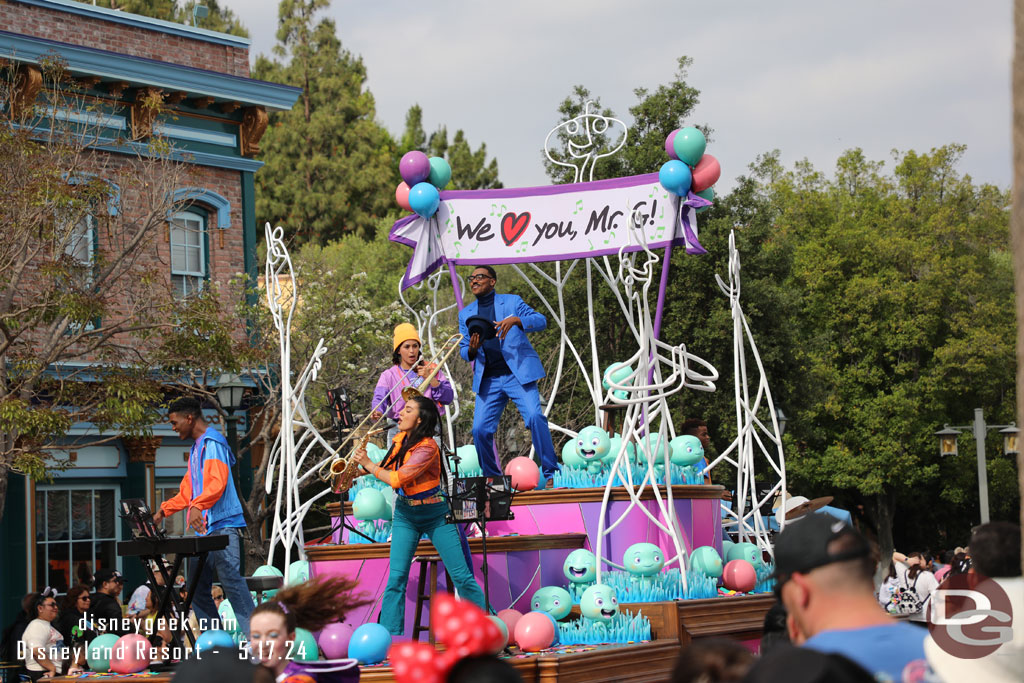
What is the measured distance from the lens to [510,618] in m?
8.90

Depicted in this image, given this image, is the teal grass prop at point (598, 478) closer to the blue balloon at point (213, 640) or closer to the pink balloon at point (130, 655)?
the blue balloon at point (213, 640)

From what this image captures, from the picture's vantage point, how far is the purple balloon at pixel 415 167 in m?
11.9

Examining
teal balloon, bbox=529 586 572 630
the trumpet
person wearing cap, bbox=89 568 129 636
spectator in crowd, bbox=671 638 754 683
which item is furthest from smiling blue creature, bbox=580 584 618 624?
spectator in crowd, bbox=671 638 754 683

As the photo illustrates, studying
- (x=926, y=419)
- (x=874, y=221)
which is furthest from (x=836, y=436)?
(x=874, y=221)

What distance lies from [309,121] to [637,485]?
34.3m

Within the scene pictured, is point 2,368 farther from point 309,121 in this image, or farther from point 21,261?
point 309,121

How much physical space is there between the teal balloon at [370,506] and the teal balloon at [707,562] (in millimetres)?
2744

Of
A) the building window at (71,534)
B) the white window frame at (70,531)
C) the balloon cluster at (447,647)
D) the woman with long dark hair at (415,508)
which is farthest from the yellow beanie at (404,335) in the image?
the white window frame at (70,531)

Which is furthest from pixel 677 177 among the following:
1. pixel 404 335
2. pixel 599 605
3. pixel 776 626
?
pixel 776 626

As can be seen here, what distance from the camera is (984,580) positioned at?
420 centimetres

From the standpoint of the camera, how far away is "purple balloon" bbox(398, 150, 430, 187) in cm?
1194

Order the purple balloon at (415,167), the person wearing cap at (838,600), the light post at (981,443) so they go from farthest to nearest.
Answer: the light post at (981,443), the purple balloon at (415,167), the person wearing cap at (838,600)

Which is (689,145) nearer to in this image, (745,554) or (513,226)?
(513,226)

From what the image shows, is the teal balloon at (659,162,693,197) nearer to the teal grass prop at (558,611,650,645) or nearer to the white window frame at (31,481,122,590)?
the teal grass prop at (558,611,650,645)
